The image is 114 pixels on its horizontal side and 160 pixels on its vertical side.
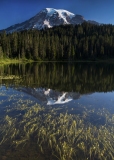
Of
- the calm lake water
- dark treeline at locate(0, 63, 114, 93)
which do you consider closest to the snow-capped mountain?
the calm lake water

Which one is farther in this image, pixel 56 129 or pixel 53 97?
pixel 53 97

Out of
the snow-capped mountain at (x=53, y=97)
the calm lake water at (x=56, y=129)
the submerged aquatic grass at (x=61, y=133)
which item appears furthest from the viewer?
the snow-capped mountain at (x=53, y=97)

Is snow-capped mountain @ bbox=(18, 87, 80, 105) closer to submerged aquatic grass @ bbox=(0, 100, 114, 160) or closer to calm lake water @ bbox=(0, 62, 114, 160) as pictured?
calm lake water @ bbox=(0, 62, 114, 160)

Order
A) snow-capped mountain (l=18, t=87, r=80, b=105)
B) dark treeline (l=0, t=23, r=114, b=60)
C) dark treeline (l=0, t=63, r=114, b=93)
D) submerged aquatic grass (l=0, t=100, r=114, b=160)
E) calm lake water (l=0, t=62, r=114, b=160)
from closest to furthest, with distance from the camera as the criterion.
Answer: calm lake water (l=0, t=62, r=114, b=160)
submerged aquatic grass (l=0, t=100, r=114, b=160)
snow-capped mountain (l=18, t=87, r=80, b=105)
dark treeline (l=0, t=63, r=114, b=93)
dark treeline (l=0, t=23, r=114, b=60)

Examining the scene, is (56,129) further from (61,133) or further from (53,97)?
(53,97)

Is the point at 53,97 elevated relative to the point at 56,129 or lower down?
lower down

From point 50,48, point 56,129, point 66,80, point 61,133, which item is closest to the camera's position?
point 61,133

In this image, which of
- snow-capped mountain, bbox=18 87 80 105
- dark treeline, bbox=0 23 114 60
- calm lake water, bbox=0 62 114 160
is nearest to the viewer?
calm lake water, bbox=0 62 114 160

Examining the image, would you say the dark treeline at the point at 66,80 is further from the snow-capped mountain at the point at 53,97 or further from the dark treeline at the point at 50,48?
the dark treeline at the point at 50,48

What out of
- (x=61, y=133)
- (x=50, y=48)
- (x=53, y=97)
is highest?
(x=50, y=48)

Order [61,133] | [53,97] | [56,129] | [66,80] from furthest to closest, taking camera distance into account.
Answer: [66,80] < [53,97] < [56,129] < [61,133]

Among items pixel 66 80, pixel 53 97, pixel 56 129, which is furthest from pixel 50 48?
pixel 56 129

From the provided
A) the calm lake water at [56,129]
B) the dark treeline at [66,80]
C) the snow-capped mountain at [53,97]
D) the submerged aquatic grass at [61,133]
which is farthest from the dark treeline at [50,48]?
the submerged aquatic grass at [61,133]

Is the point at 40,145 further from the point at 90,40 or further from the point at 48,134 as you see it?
the point at 90,40
